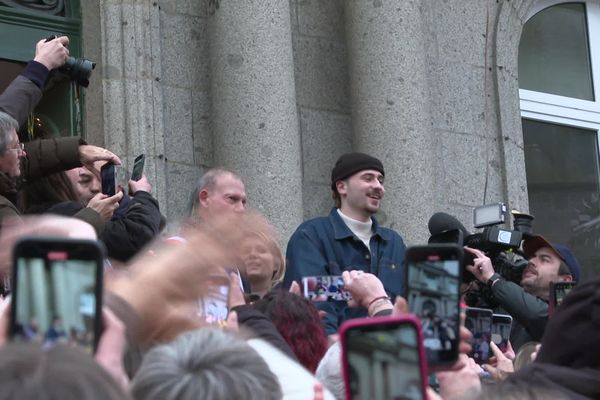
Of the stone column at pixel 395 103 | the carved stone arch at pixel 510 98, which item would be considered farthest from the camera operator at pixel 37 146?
the carved stone arch at pixel 510 98

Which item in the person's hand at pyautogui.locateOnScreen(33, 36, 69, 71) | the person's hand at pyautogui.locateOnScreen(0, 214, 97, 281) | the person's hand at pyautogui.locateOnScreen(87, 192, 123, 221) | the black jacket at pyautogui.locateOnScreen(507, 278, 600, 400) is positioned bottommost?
the black jacket at pyautogui.locateOnScreen(507, 278, 600, 400)

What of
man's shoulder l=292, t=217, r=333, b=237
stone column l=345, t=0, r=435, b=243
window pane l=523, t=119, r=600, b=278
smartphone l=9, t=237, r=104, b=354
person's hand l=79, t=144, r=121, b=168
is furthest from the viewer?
window pane l=523, t=119, r=600, b=278

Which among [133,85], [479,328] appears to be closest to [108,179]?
[479,328]

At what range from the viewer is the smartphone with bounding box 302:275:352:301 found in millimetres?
5266

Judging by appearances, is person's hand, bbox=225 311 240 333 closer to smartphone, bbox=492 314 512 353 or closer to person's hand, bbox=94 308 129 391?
person's hand, bbox=94 308 129 391

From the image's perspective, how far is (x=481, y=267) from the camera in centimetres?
689

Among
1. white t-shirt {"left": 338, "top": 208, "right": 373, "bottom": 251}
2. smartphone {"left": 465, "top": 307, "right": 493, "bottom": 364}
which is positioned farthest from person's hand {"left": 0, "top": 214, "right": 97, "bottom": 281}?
white t-shirt {"left": 338, "top": 208, "right": 373, "bottom": 251}

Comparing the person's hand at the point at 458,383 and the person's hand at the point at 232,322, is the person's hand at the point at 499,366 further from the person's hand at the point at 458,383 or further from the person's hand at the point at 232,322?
the person's hand at the point at 232,322

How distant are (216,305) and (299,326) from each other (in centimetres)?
70

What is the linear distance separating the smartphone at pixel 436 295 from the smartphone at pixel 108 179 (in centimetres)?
293

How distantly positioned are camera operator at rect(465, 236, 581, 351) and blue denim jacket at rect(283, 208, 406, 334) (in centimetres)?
53

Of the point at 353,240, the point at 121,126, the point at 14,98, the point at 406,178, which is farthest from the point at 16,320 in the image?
the point at 406,178

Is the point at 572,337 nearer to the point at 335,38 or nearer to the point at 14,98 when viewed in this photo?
the point at 14,98

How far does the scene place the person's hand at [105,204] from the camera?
552cm
